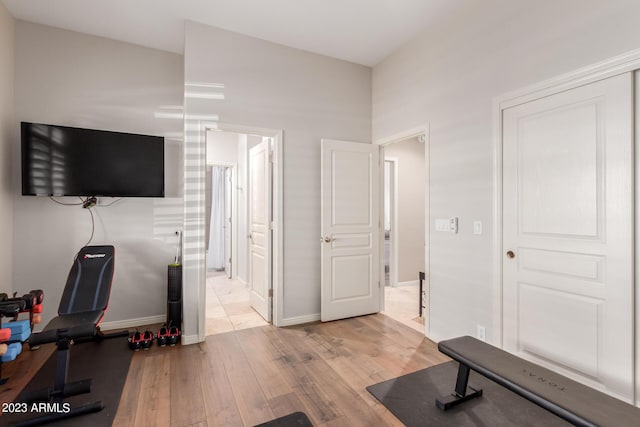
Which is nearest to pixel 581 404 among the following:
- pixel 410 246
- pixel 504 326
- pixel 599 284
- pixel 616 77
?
pixel 599 284

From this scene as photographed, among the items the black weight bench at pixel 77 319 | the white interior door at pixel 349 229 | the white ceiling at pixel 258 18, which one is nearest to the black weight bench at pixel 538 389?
the white interior door at pixel 349 229

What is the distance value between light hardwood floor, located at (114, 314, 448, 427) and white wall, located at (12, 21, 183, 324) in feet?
3.26

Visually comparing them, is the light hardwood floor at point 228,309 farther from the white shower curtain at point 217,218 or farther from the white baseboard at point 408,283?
the white baseboard at point 408,283

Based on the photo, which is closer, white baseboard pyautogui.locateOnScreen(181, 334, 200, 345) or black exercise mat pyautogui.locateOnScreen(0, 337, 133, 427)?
black exercise mat pyautogui.locateOnScreen(0, 337, 133, 427)

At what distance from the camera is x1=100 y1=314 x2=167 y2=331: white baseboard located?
333 cm

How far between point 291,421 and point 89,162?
2926 millimetres

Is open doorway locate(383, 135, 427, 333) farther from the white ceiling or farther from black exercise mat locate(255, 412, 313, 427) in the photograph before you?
black exercise mat locate(255, 412, 313, 427)

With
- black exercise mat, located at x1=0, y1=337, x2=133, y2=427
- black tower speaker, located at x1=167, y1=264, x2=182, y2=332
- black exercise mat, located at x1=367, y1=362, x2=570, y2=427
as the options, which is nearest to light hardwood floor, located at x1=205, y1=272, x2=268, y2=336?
black tower speaker, located at x1=167, y1=264, x2=182, y2=332

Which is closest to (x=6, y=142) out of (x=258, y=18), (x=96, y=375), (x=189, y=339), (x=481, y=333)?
(x=96, y=375)

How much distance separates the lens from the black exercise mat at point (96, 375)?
74.9 inches

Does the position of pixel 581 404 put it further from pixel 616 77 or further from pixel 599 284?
pixel 616 77

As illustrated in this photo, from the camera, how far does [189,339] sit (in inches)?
118

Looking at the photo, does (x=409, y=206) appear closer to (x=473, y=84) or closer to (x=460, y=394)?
(x=473, y=84)

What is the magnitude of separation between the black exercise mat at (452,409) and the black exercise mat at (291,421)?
538 mm
